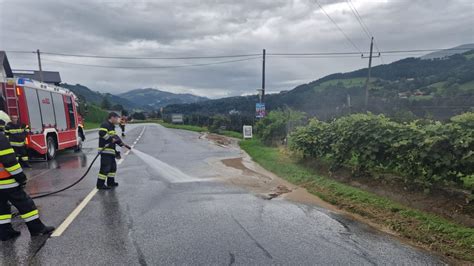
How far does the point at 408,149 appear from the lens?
6305 millimetres

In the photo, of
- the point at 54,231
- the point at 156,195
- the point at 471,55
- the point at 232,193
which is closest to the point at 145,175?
the point at 156,195

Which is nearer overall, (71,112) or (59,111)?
(59,111)

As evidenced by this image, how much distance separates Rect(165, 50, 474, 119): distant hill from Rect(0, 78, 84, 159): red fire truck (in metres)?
17.7

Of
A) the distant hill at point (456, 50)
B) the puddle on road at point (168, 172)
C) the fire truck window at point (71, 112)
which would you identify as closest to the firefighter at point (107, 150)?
the puddle on road at point (168, 172)

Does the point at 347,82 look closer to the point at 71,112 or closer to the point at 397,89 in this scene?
the point at 397,89

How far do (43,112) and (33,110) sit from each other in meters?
0.69

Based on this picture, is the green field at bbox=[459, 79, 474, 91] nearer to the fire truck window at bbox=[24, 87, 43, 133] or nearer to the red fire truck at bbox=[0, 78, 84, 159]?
the red fire truck at bbox=[0, 78, 84, 159]

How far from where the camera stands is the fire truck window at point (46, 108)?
11.9 metres

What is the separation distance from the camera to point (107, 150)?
7.41 m

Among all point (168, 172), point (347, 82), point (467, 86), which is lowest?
point (168, 172)

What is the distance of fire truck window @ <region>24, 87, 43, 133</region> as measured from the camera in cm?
1100

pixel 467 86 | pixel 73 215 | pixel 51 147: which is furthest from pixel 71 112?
pixel 467 86

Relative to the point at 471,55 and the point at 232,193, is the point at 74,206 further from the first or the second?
the point at 471,55

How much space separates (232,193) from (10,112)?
Result: 26.6 ft
